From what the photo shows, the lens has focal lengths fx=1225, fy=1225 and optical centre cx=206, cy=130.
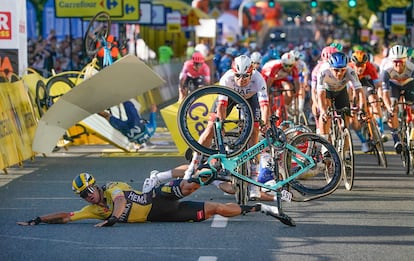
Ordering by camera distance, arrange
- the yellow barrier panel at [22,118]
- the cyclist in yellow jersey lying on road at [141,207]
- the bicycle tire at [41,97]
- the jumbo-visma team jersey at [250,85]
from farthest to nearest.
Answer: the bicycle tire at [41,97], the yellow barrier panel at [22,118], the jumbo-visma team jersey at [250,85], the cyclist in yellow jersey lying on road at [141,207]

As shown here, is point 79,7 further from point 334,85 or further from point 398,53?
point 334,85

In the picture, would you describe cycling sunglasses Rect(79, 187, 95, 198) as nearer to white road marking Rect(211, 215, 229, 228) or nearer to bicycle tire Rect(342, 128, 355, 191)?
white road marking Rect(211, 215, 229, 228)

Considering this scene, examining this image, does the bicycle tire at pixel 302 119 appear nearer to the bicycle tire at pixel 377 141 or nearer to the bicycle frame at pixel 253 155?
the bicycle tire at pixel 377 141

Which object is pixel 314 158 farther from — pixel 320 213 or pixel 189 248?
pixel 189 248

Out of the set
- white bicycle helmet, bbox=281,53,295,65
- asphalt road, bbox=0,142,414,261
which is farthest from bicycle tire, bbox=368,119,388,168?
white bicycle helmet, bbox=281,53,295,65

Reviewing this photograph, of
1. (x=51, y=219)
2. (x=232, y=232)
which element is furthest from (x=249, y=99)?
(x=51, y=219)

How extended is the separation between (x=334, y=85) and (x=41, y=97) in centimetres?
599

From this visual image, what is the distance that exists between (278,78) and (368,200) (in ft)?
23.5

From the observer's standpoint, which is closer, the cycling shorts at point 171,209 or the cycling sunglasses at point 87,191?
the cycling sunglasses at point 87,191

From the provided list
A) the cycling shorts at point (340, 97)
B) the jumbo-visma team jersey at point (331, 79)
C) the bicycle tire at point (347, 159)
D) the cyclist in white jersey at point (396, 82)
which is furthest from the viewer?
the cyclist in white jersey at point (396, 82)

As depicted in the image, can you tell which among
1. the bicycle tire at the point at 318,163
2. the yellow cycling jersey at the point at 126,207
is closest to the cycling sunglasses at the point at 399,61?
the bicycle tire at the point at 318,163

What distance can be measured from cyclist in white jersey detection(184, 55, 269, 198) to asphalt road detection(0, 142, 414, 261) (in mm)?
509

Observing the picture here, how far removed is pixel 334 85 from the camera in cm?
1625

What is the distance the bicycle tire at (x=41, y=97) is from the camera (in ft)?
65.6
